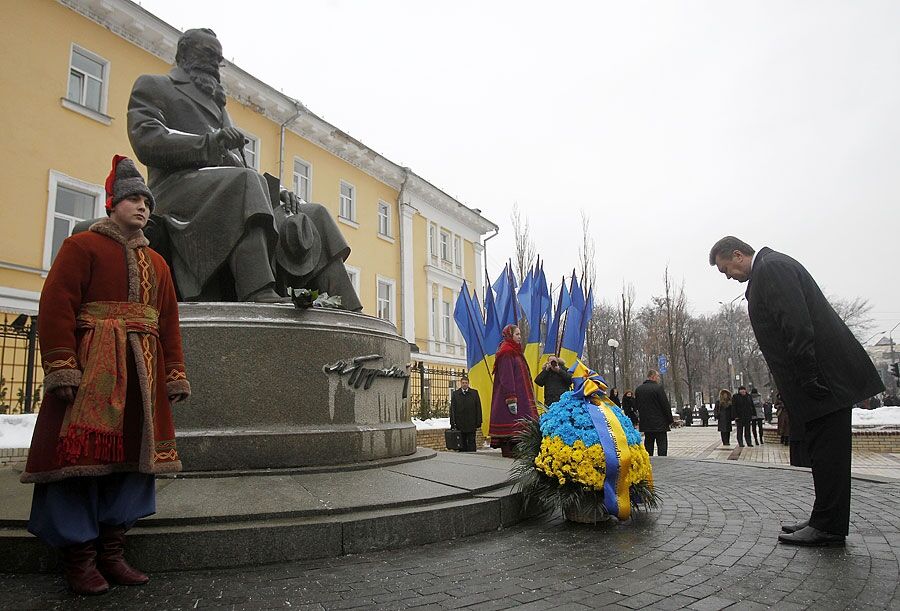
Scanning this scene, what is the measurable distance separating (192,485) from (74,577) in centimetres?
119

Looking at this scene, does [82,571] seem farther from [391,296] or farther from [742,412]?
[391,296]

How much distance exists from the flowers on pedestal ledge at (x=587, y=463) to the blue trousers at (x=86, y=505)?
2.55 meters

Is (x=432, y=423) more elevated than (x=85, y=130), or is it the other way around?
(x=85, y=130)

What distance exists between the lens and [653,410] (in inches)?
424

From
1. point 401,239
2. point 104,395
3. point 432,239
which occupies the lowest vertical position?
point 104,395

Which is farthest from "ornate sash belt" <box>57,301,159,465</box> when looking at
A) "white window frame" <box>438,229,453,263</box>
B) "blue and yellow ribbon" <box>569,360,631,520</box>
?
"white window frame" <box>438,229,453,263</box>

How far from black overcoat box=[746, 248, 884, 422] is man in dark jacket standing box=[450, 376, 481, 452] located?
7.67m

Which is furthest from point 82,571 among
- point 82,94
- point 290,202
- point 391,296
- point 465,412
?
point 391,296

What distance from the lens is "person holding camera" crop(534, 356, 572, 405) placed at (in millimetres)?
9477

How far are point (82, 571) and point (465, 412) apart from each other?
8.77m

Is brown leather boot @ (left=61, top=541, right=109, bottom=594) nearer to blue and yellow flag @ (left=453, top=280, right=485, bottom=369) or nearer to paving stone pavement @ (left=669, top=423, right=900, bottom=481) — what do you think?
paving stone pavement @ (left=669, top=423, right=900, bottom=481)

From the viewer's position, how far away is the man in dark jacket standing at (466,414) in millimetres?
11258

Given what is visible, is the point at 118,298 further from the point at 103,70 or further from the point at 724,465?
the point at 103,70
